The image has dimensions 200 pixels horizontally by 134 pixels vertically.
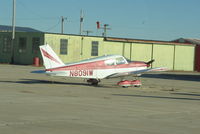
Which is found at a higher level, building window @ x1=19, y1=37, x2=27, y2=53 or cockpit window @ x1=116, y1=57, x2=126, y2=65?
building window @ x1=19, y1=37, x2=27, y2=53

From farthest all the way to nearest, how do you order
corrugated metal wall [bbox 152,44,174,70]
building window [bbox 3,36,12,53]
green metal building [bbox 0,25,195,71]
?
corrugated metal wall [bbox 152,44,174,70]
building window [bbox 3,36,12,53]
green metal building [bbox 0,25,195,71]

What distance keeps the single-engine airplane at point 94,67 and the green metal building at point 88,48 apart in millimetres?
32910

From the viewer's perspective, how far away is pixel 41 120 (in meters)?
13.2

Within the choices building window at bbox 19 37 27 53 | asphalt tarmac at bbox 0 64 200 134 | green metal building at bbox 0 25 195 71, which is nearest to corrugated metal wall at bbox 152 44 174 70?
green metal building at bbox 0 25 195 71

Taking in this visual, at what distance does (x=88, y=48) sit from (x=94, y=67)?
36.8 m

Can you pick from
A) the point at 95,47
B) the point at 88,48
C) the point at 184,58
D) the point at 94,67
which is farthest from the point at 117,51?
the point at 94,67

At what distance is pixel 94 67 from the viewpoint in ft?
91.6

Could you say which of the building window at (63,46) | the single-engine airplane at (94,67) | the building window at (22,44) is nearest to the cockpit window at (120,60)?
the single-engine airplane at (94,67)

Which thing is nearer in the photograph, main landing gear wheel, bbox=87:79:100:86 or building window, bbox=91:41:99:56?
main landing gear wheel, bbox=87:79:100:86

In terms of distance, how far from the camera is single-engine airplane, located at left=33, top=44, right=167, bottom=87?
26.8 meters

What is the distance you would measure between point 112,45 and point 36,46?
441 inches

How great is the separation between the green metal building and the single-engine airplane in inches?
1296

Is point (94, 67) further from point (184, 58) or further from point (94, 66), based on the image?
point (184, 58)

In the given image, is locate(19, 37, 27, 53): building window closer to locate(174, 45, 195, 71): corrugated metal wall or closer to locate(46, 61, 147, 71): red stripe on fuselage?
locate(174, 45, 195, 71): corrugated metal wall
